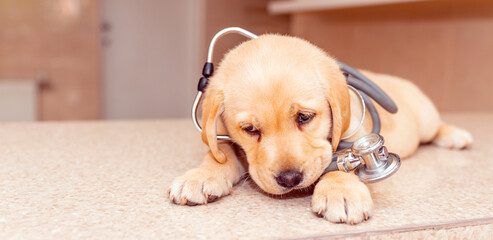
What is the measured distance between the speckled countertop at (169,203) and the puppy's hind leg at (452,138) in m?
0.06

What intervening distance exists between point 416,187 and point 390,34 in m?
2.02

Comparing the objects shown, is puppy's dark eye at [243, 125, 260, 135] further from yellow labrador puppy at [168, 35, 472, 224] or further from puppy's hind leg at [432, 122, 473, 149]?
puppy's hind leg at [432, 122, 473, 149]

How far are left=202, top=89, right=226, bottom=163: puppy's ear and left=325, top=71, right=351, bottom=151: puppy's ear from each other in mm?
259

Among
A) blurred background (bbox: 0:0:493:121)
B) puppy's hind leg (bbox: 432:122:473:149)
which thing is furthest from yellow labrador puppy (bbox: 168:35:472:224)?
blurred background (bbox: 0:0:493:121)

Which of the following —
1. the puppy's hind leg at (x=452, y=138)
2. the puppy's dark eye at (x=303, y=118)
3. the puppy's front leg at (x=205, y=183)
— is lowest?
the puppy's hind leg at (x=452, y=138)

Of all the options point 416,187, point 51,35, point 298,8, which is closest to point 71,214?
point 416,187

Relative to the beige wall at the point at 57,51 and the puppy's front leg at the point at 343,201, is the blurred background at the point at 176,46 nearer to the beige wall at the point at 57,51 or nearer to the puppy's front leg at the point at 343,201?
the beige wall at the point at 57,51

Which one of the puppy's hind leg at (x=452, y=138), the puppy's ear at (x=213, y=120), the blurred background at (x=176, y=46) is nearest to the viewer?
the puppy's ear at (x=213, y=120)

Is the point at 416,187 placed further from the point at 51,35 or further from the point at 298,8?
the point at 51,35

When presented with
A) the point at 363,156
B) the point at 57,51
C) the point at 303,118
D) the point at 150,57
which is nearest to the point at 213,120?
the point at 303,118

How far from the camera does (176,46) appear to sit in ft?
19.5

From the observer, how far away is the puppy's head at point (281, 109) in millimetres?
988

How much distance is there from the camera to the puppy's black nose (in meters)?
0.95

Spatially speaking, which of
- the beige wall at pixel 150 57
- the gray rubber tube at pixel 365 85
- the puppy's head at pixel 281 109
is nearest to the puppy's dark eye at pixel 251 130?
the puppy's head at pixel 281 109
